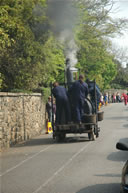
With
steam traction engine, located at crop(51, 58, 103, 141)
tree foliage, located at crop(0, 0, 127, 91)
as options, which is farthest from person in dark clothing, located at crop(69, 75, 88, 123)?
tree foliage, located at crop(0, 0, 127, 91)

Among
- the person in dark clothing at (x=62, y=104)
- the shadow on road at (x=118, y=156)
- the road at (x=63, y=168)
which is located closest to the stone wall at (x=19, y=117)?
the road at (x=63, y=168)

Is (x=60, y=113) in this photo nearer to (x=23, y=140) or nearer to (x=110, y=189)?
(x=23, y=140)

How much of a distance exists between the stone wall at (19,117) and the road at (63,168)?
103 centimetres

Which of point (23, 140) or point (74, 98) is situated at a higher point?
point (74, 98)

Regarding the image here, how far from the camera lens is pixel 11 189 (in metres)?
7.67

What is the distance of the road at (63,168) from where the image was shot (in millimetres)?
7582

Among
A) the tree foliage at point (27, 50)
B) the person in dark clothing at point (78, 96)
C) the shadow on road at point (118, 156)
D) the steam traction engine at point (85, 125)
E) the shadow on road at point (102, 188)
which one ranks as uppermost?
the tree foliage at point (27, 50)

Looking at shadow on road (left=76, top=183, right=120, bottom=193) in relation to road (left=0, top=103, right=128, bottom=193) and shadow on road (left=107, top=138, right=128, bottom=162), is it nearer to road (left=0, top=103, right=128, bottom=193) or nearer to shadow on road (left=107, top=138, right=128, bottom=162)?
road (left=0, top=103, right=128, bottom=193)

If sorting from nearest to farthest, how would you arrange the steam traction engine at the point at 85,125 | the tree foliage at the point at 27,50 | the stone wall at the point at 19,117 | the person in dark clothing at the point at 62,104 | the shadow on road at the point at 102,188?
1. the shadow on road at the point at 102,188
2. the stone wall at the point at 19,117
3. the steam traction engine at the point at 85,125
4. the person in dark clothing at the point at 62,104
5. the tree foliage at the point at 27,50

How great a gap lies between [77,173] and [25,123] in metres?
9.65

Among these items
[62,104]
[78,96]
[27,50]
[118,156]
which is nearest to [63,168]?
[118,156]

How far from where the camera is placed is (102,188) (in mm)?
7242

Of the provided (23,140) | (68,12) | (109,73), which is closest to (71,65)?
(68,12)

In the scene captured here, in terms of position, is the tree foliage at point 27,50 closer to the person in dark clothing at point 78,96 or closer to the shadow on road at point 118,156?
the person in dark clothing at point 78,96
